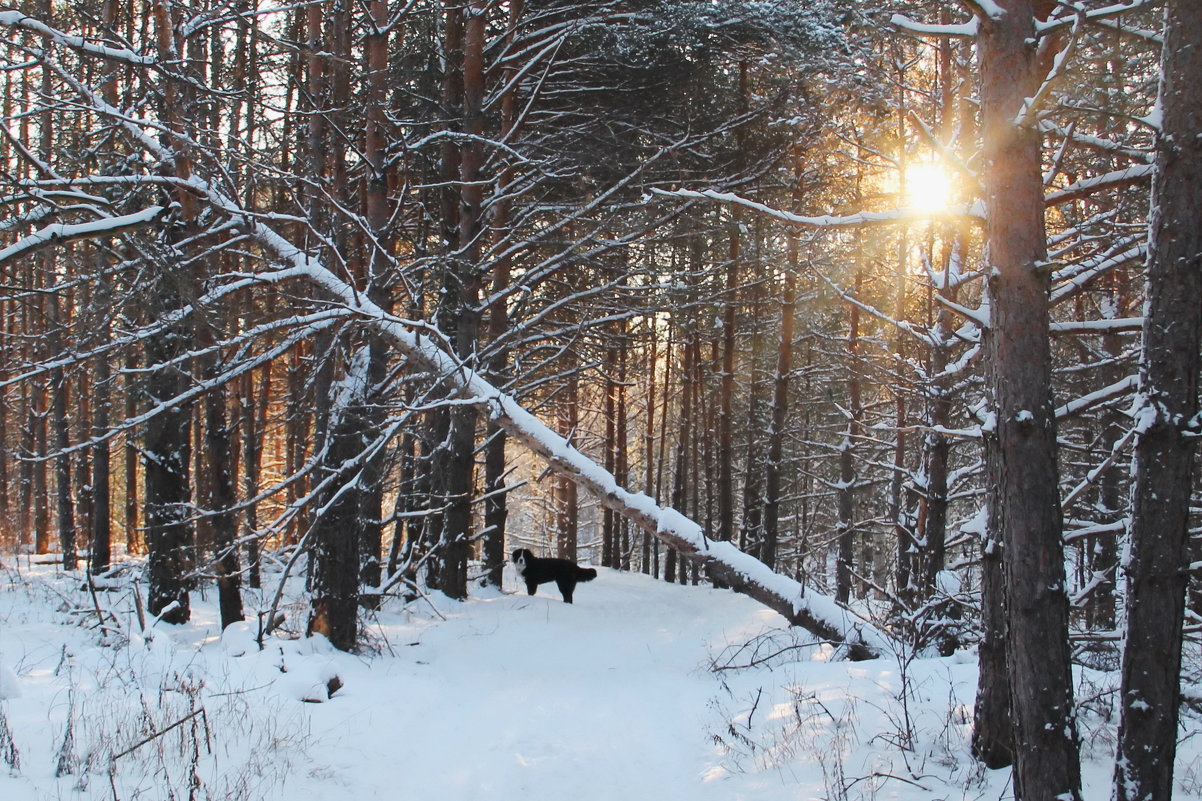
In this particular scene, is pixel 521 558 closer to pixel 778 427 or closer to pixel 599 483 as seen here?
pixel 778 427

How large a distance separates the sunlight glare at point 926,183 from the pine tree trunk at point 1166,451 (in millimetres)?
3216

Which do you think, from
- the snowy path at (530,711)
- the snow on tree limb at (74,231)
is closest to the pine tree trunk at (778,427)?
the snowy path at (530,711)

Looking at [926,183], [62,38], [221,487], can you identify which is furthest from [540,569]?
[62,38]

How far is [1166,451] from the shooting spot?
384 centimetres

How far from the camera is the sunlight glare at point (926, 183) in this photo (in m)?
7.91

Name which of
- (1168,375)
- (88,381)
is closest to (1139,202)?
(1168,375)

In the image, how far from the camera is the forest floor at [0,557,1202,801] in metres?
4.74

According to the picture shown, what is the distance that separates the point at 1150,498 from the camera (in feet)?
12.8

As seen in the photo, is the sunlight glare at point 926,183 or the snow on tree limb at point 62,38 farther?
the sunlight glare at point 926,183

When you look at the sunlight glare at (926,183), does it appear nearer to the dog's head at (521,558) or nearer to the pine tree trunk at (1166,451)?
the pine tree trunk at (1166,451)

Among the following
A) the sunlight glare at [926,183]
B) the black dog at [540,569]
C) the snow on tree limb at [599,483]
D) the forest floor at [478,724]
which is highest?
the sunlight glare at [926,183]

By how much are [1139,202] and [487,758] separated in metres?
6.50

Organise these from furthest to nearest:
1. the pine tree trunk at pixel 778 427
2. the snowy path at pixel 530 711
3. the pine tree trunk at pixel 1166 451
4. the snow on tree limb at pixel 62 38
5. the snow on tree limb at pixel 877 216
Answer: the pine tree trunk at pixel 778 427 < the snow on tree limb at pixel 62 38 < the snowy path at pixel 530 711 < the snow on tree limb at pixel 877 216 < the pine tree trunk at pixel 1166 451

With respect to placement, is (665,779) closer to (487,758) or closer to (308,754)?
(487,758)
